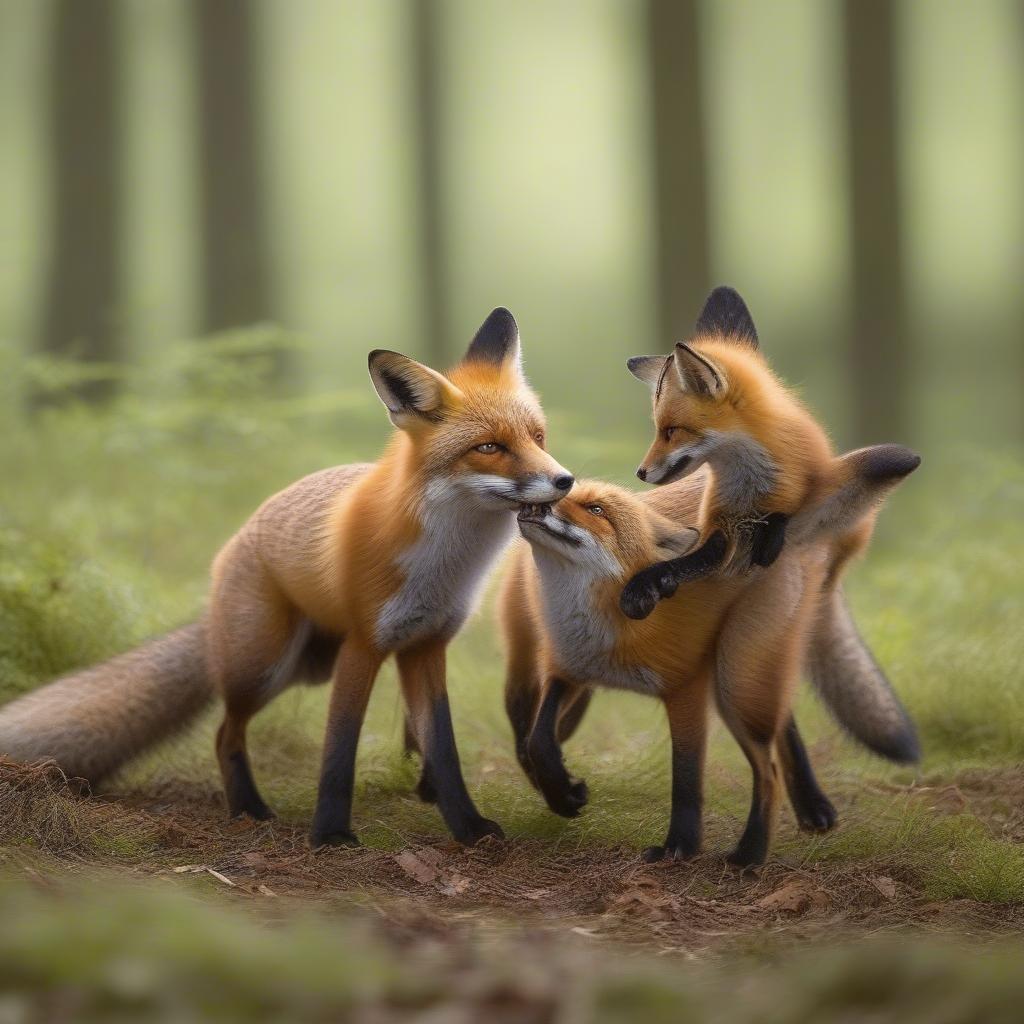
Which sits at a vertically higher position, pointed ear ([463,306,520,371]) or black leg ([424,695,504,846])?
pointed ear ([463,306,520,371])

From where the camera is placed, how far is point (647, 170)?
11875 millimetres

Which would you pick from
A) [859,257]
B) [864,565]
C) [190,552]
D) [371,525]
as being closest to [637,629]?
[371,525]

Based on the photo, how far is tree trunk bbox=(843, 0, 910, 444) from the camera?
11.1m

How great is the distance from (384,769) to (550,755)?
123 centimetres

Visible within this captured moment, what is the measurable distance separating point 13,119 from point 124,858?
11739 mm

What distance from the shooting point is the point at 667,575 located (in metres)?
4.01

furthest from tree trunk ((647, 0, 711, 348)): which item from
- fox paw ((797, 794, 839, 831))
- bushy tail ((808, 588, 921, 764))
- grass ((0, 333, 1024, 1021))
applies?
fox paw ((797, 794, 839, 831))

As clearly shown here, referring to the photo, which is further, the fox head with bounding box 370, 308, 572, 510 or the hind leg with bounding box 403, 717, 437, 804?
the hind leg with bounding box 403, 717, 437, 804

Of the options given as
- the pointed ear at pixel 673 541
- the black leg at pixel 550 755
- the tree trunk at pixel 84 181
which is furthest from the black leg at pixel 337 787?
the tree trunk at pixel 84 181

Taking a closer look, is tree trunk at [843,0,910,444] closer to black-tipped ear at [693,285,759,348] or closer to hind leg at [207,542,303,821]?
black-tipped ear at [693,285,759,348]

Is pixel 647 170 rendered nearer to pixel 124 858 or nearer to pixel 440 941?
pixel 124 858

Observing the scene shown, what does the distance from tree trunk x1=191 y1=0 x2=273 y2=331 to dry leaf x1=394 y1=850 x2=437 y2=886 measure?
10.0 m

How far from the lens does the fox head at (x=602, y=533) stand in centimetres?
404

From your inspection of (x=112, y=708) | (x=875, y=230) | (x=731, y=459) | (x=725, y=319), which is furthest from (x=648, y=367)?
(x=875, y=230)
